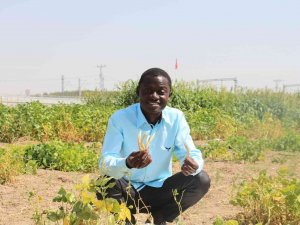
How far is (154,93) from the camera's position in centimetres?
320

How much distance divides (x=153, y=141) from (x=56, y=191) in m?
2.15

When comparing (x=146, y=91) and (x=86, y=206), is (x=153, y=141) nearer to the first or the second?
(x=146, y=91)

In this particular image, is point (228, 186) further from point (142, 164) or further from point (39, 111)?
point (39, 111)

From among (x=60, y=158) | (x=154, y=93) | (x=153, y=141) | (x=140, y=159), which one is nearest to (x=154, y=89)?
(x=154, y=93)

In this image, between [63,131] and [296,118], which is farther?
[296,118]

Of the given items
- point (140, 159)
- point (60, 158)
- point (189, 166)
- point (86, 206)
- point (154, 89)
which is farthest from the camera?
point (60, 158)

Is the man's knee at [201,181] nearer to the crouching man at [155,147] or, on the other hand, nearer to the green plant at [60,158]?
the crouching man at [155,147]

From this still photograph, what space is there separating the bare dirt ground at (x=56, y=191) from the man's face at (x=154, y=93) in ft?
2.68

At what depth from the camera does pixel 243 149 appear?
7.93 metres

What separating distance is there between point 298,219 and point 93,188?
1.58m

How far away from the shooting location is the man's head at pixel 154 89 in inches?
126

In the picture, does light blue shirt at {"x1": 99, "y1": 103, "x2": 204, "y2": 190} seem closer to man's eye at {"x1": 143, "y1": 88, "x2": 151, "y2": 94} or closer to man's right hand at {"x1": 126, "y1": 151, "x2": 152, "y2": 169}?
man's eye at {"x1": 143, "y1": 88, "x2": 151, "y2": 94}

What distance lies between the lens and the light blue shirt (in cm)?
331

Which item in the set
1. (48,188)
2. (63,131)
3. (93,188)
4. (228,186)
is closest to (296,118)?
(63,131)
